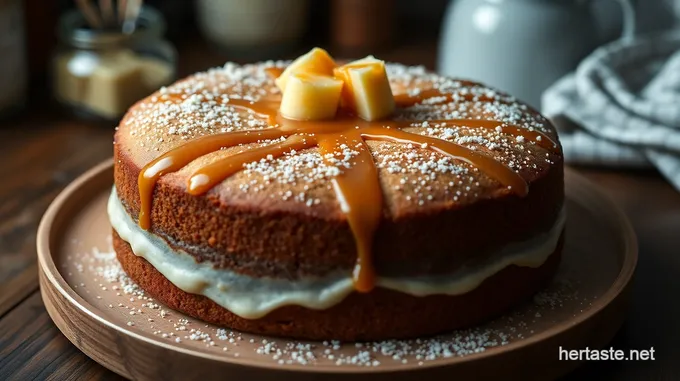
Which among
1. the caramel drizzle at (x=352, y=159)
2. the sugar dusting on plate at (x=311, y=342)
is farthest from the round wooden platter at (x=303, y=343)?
the caramel drizzle at (x=352, y=159)

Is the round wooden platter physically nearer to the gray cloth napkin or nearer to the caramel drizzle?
the caramel drizzle

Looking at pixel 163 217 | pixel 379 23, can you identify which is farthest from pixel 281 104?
pixel 379 23

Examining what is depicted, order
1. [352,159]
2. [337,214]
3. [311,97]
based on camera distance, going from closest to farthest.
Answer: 1. [337,214]
2. [352,159]
3. [311,97]

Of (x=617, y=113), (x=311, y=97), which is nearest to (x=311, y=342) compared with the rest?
(x=311, y=97)

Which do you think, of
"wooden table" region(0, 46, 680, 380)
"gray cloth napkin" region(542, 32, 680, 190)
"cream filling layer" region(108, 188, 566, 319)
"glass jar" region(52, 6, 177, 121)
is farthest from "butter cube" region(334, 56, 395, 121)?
"glass jar" region(52, 6, 177, 121)

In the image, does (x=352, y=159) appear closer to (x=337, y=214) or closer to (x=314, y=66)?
(x=337, y=214)

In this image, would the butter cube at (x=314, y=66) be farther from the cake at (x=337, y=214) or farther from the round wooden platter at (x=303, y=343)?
the round wooden platter at (x=303, y=343)

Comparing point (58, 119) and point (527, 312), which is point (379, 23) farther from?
point (527, 312)
